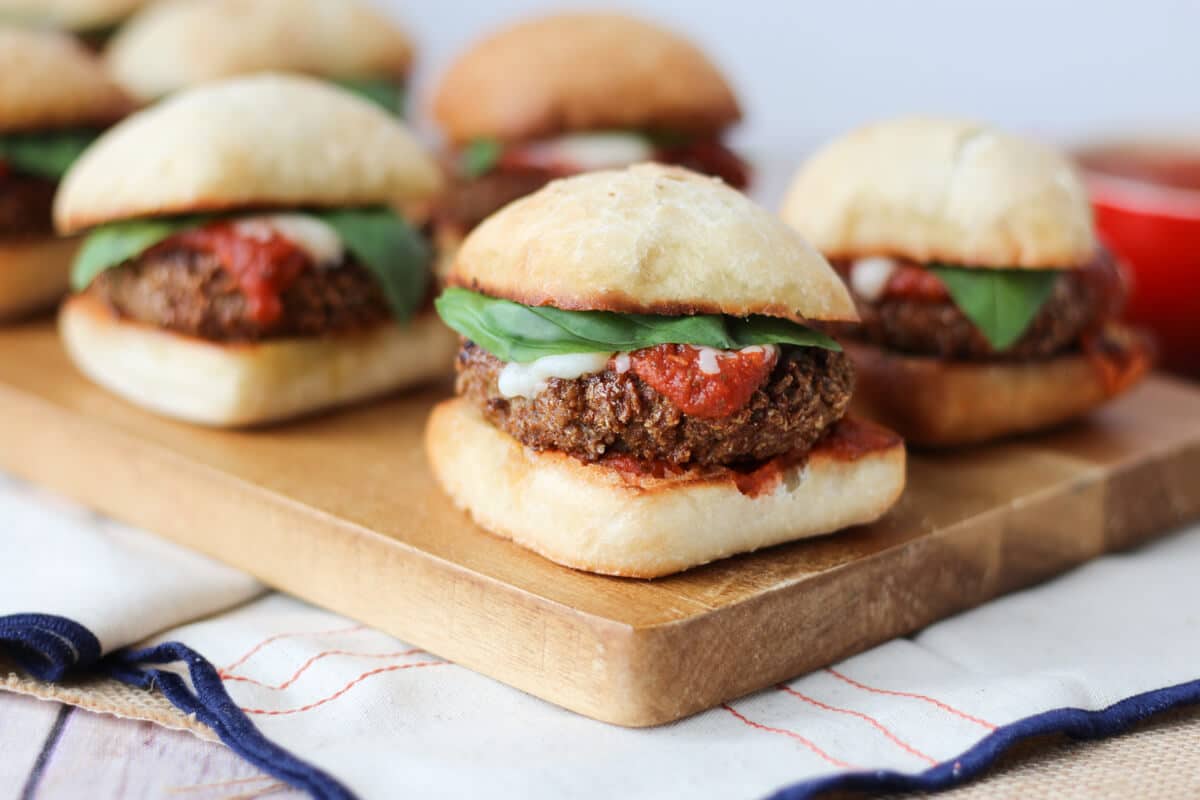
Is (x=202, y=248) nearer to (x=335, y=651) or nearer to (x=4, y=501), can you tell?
(x=4, y=501)

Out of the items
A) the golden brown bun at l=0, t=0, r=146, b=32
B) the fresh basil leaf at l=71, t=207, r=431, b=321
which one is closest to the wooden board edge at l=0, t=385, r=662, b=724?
the fresh basil leaf at l=71, t=207, r=431, b=321

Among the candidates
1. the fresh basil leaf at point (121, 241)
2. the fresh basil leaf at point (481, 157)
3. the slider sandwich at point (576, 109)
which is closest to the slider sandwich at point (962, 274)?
the slider sandwich at point (576, 109)

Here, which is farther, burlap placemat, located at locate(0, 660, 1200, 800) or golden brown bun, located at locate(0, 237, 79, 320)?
golden brown bun, located at locate(0, 237, 79, 320)

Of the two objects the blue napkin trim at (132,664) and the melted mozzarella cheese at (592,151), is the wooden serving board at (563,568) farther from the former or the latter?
the melted mozzarella cheese at (592,151)

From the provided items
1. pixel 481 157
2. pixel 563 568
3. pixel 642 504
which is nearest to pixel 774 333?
pixel 642 504

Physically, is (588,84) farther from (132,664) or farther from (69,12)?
(132,664)

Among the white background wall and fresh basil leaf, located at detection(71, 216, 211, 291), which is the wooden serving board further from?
the white background wall

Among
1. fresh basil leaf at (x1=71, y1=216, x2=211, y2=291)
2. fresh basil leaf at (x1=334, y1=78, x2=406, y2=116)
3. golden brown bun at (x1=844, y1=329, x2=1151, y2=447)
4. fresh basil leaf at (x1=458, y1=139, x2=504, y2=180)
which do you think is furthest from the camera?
fresh basil leaf at (x1=334, y1=78, x2=406, y2=116)
